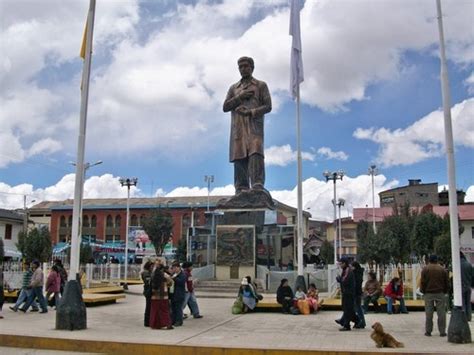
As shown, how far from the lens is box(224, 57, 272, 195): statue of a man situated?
2303 centimetres

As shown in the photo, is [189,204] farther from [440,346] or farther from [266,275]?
[440,346]

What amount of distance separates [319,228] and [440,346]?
79569mm

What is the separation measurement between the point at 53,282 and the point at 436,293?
32.5ft

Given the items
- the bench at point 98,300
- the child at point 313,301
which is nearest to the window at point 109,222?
the bench at point 98,300

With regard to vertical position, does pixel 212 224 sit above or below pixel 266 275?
above

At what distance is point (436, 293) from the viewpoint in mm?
10352

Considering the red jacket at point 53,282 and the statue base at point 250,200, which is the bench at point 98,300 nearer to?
the red jacket at point 53,282

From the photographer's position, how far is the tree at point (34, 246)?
41406mm

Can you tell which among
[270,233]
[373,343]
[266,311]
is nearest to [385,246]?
[270,233]

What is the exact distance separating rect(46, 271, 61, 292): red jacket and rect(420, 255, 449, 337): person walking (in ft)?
31.6


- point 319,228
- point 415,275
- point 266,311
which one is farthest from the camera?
point 319,228

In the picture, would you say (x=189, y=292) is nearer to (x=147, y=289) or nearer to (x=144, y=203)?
(x=147, y=289)

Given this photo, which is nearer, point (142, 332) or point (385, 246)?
point (142, 332)

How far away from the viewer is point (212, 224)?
22.6 m
